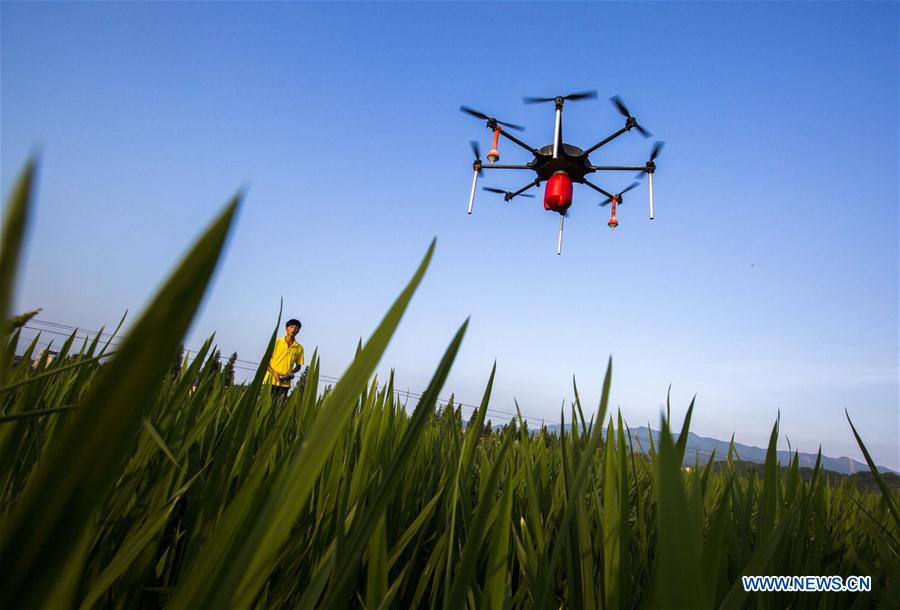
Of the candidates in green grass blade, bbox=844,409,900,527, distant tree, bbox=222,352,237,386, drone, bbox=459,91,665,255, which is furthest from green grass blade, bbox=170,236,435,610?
drone, bbox=459,91,665,255

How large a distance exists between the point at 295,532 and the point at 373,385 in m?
0.58

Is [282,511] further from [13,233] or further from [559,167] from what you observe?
[559,167]

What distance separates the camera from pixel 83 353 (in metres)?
0.93

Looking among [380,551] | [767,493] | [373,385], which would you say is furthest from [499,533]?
A: [373,385]

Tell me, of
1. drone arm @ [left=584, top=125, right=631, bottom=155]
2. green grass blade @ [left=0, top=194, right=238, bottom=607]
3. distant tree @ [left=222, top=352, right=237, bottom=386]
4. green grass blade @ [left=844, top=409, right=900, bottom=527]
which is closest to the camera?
green grass blade @ [left=0, top=194, right=238, bottom=607]

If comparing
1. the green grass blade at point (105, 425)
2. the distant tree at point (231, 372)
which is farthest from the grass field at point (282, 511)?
the distant tree at point (231, 372)

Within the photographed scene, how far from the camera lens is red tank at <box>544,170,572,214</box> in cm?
1030

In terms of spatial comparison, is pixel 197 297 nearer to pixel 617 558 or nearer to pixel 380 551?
pixel 380 551

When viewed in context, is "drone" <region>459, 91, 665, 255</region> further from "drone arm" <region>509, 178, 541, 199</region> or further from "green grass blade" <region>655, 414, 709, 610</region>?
"green grass blade" <region>655, 414, 709, 610</region>

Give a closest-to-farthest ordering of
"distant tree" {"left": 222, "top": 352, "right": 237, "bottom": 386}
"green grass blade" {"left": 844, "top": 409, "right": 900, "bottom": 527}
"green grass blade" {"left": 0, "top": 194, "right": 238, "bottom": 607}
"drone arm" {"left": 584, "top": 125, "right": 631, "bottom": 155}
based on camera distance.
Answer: "green grass blade" {"left": 0, "top": 194, "right": 238, "bottom": 607} → "green grass blade" {"left": 844, "top": 409, "right": 900, "bottom": 527} → "distant tree" {"left": 222, "top": 352, "right": 237, "bottom": 386} → "drone arm" {"left": 584, "top": 125, "right": 631, "bottom": 155}

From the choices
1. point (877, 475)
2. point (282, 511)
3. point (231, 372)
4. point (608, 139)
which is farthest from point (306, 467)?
point (608, 139)

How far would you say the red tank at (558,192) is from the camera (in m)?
10.3

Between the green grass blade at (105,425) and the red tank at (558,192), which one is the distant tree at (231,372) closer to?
the green grass blade at (105,425)

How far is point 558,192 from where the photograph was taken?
33.8 feet
